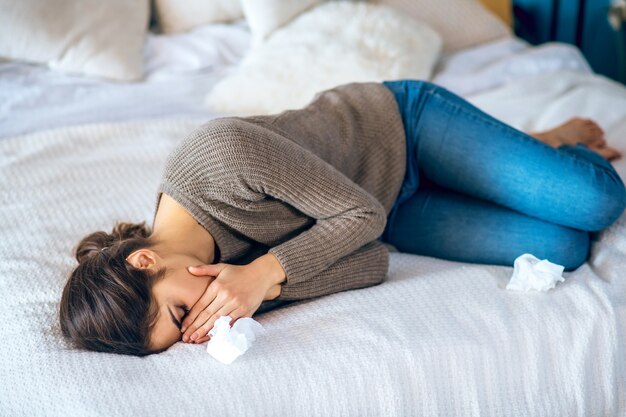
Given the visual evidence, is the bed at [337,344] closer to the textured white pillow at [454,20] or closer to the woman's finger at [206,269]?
the woman's finger at [206,269]

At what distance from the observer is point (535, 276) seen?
1.54 meters

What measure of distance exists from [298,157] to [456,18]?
63.6 inches

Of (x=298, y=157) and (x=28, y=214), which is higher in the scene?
(x=298, y=157)

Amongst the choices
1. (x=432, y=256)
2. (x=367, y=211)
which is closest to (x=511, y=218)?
(x=432, y=256)

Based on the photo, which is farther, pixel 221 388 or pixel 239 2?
pixel 239 2

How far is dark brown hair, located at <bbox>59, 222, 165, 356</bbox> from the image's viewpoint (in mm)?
1290

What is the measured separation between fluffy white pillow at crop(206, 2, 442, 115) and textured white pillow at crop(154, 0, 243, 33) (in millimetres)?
332

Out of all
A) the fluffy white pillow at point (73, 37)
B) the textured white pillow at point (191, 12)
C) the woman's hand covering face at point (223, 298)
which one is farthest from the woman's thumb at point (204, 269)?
the textured white pillow at point (191, 12)

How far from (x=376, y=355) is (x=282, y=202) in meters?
0.38

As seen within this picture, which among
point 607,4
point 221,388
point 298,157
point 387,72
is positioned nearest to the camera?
point 221,388

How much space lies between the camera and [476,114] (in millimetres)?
1782

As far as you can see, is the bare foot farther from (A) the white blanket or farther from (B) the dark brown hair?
(B) the dark brown hair

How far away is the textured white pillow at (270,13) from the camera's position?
8.66 feet

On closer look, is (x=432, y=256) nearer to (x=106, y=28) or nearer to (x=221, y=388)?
(x=221, y=388)
